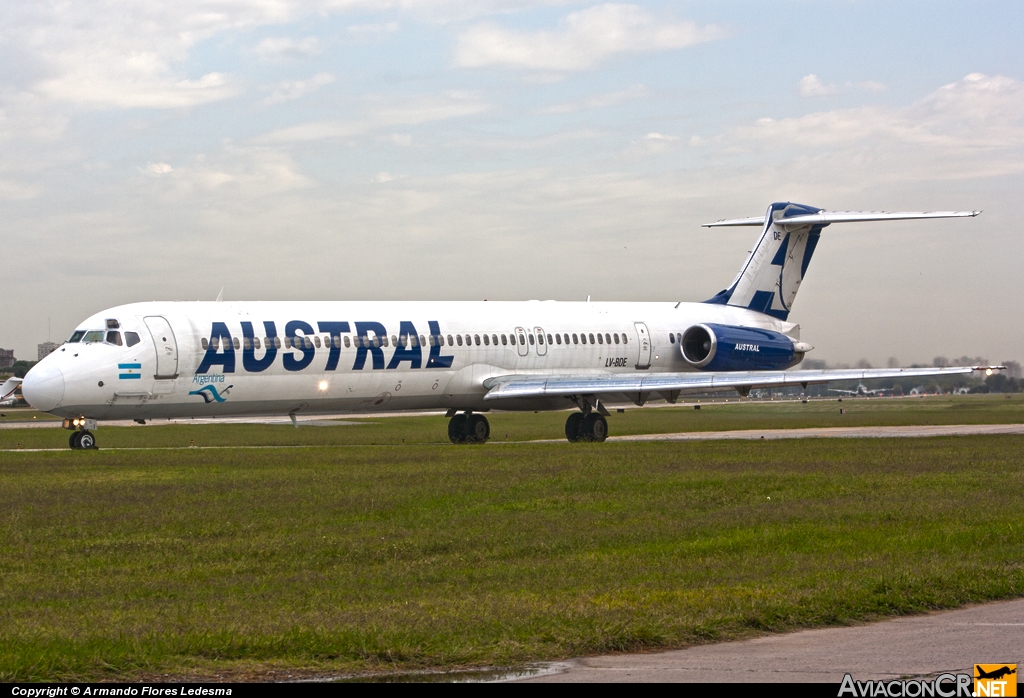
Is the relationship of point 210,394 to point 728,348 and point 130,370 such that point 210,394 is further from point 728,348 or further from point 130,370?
point 728,348

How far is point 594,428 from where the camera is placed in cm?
3684

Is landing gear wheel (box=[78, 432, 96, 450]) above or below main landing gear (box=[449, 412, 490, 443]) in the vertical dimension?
above

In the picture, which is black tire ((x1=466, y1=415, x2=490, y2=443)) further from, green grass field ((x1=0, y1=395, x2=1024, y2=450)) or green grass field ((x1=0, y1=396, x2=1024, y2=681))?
green grass field ((x1=0, y1=396, x2=1024, y2=681))

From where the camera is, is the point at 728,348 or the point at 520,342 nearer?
the point at 520,342

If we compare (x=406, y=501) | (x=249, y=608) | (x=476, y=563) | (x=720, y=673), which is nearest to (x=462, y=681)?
(x=720, y=673)

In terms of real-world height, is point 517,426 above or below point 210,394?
below

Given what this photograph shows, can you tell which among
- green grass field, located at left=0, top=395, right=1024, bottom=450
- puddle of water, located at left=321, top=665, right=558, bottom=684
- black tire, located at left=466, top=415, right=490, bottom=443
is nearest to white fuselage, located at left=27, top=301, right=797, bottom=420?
black tire, located at left=466, top=415, right=490, bottom=443

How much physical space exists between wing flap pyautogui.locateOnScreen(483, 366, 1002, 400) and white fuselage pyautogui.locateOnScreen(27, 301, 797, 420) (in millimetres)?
896

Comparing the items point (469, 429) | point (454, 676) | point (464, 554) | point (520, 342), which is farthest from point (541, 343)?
point (454, 676)

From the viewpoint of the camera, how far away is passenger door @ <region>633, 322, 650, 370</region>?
41.0 m

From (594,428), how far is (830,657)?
90.2ft

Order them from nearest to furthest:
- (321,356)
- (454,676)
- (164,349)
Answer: (454,676) < (164,349) < (321,356)

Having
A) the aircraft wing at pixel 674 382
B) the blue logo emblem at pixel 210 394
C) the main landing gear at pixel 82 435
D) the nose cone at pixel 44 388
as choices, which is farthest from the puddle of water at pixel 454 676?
the aircraft wing at pixel 674 382

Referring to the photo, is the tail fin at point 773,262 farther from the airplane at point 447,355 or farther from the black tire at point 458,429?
the black tire at point 458,429
